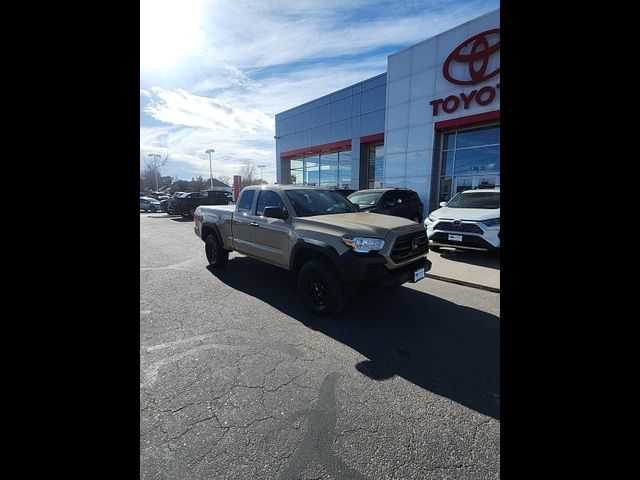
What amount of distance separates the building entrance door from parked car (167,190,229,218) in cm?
1402

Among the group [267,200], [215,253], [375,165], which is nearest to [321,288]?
[267,200]

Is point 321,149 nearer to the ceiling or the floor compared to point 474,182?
nearer to the ceiling

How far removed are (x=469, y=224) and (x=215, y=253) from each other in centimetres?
558

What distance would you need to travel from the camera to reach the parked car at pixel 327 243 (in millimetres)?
3782

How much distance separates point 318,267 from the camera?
4047 millimetres

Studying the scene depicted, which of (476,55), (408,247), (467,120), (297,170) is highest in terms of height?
(476,55)

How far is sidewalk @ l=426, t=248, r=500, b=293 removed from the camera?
220 inches

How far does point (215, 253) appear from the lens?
645 cm

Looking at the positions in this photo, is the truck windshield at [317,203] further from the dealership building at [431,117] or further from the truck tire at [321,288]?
the dealership building at [431,117]

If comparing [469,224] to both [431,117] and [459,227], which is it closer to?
[459,227]

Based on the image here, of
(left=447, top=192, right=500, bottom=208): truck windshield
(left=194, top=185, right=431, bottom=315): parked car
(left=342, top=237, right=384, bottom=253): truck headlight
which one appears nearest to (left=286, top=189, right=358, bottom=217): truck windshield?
(left=194, top=185, right=431, bottom=315): parked car

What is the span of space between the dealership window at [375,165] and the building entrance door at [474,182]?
5.12 meters

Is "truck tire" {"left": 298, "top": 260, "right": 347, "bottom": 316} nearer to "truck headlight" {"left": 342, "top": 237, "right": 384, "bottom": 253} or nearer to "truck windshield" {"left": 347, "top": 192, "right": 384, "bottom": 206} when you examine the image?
"truck headlight" {"left": 342, "top": 237, "right": 384, "bottom": 253}
